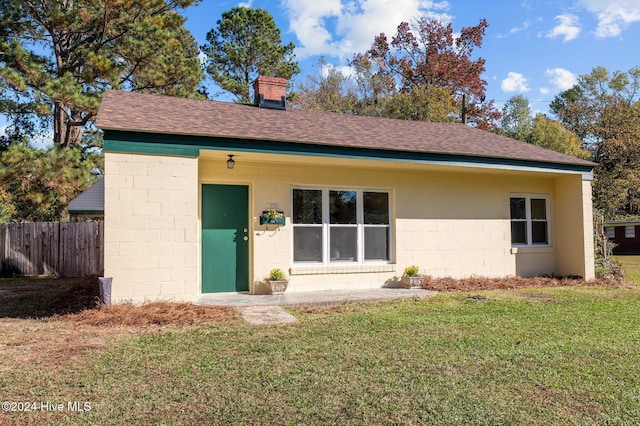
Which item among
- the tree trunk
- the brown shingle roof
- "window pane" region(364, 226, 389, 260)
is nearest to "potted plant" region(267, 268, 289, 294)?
"window pane" region(364, 226, 389, 260)

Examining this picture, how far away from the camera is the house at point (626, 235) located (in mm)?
25944

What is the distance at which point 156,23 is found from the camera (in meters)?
16.9

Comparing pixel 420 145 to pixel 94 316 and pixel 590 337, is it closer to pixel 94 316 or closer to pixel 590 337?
pixel 590 337

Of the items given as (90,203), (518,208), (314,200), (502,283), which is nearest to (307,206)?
(314,200)

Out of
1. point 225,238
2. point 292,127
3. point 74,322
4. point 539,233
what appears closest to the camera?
point 74,322

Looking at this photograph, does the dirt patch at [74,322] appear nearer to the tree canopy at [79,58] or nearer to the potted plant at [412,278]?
the potted plant at [412,278]

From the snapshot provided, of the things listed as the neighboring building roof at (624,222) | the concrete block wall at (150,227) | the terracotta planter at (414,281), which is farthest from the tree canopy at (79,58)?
the neighboring building roof at (624,222)

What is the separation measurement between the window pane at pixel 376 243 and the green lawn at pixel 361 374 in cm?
336

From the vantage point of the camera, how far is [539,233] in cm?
1155

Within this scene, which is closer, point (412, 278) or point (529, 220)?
point (412, 278)

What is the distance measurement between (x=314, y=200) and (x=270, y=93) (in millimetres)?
3545

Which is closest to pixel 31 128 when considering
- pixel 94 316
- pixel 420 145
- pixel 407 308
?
pixel 94 316

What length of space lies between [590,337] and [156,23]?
17.3 meters

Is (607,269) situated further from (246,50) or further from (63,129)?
(246,50)
